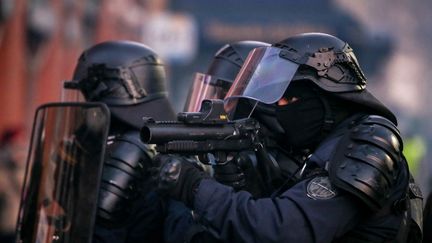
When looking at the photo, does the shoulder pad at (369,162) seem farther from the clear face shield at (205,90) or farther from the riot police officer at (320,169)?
the clear face shield at (205,90)

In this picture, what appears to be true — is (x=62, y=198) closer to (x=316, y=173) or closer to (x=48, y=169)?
(x=48, y=169)

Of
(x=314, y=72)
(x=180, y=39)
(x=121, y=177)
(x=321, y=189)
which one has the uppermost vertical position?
(x=314, y=72)

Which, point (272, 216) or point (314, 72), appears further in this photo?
point (314, 72)

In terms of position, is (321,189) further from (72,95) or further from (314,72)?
(72,95)

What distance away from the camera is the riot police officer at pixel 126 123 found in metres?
3.41

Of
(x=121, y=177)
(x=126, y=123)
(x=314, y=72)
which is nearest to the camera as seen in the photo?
(x=314, y=72)

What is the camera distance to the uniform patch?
8.87ft

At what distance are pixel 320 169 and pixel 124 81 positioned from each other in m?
1.31

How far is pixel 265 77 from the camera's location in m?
3.04

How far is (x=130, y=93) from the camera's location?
3863mm

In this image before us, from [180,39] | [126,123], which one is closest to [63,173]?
[126,123]

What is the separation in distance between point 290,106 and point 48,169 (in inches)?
38.7

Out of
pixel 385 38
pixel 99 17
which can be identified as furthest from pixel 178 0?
pixel 99 17

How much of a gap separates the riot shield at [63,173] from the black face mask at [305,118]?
0.64 m
